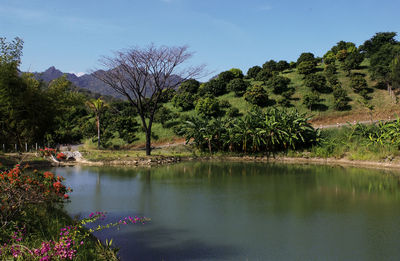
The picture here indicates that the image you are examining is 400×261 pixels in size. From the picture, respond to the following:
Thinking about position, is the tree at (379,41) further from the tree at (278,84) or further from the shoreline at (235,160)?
the shoreline at (235,160)

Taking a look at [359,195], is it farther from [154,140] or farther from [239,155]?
[154,140]

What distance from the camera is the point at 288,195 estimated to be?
485 inches

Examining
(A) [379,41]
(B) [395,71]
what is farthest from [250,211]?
(A) [379,41]

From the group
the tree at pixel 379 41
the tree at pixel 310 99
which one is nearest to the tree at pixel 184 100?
the tree at pixel 310 99

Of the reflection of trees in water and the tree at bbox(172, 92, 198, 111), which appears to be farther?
the tree at bbox(172, 92, 198, 111)

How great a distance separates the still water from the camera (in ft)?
23.2

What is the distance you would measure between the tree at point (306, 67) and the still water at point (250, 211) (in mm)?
23547

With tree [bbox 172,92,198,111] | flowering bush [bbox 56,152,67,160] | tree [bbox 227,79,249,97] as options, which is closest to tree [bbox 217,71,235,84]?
tree [bbox 227,79,249,97]

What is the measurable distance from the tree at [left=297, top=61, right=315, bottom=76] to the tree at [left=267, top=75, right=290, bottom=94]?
12.1ft

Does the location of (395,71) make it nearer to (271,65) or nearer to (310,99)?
(310,99)

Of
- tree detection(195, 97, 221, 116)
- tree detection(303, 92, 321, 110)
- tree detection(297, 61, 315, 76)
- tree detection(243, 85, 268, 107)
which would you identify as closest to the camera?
tree detection(303, 92, 321, 110)

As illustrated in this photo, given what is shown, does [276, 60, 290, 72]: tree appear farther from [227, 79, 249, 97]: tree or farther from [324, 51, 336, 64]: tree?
[227, 79, 249, 97]: tree

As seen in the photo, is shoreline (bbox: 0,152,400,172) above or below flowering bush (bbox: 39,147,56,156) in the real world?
below

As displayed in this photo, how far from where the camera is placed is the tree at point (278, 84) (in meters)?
35.6
